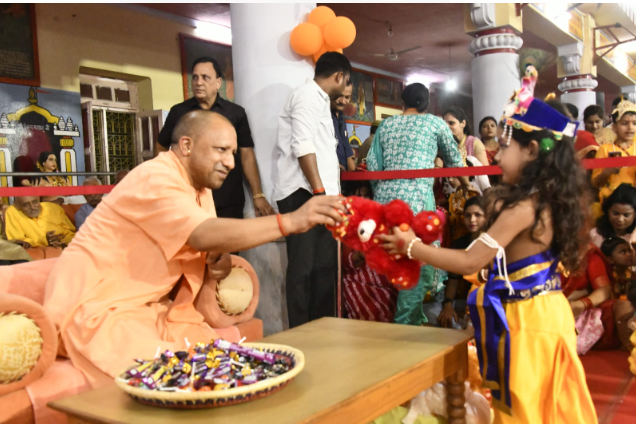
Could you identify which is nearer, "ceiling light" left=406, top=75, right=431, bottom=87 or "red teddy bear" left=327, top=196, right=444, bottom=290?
"red teddy bear" left=327, top=196, right=444, bottom=290

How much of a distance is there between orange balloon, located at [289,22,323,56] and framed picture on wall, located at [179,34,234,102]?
5.86m

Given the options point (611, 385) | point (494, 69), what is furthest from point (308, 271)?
point (494, 69)

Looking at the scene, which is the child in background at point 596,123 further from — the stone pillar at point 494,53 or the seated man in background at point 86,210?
the seated man in background at point 86,210

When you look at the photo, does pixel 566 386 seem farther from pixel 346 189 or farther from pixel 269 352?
pixel 346 189

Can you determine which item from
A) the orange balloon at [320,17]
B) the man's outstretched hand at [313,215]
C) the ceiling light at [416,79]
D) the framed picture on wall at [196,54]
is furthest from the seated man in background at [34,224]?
the ceiling light at [416,79]

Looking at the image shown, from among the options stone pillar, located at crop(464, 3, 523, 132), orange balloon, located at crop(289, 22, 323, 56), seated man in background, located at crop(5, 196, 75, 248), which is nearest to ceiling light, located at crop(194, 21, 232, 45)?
stone pillar, located at crop(464, 3, 523, 132)

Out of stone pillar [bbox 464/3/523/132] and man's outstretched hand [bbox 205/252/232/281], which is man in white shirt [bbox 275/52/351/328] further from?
stone pillar [bbox 464/3/523/132]

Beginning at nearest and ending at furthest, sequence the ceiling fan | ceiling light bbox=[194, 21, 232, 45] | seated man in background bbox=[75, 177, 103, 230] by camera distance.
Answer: seated man in background bbox=[75, 177, 103, 230] → ceiling light bbox=[194, 21, 232, 45] → the ceiling fan

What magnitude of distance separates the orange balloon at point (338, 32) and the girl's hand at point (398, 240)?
8.07 ft

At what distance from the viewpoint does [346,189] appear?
476cm

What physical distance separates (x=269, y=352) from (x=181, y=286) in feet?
2.90

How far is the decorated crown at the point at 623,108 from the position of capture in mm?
4309

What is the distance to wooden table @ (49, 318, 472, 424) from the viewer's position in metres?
1.48

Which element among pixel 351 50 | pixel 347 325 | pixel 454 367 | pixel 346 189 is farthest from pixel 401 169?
pixel 351 50
